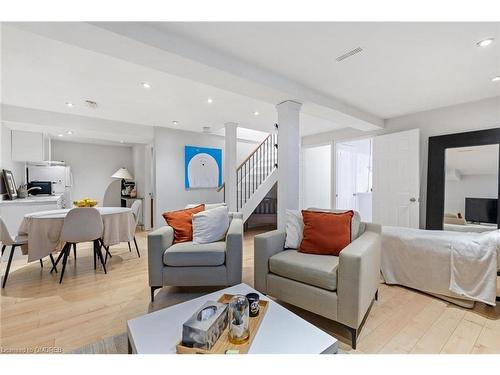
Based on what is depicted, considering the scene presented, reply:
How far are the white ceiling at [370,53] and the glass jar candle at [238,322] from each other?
1837 mm

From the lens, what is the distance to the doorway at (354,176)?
5.31 metres

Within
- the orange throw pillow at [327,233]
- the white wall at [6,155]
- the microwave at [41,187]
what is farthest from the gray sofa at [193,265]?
the microwave at [41,187]

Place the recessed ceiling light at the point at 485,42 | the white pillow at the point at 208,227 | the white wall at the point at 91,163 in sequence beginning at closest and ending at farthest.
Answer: the recessed ceiling light at the point at 485,42 → the white pillow at the point at 208,227 → the white wall at the point at 91,163

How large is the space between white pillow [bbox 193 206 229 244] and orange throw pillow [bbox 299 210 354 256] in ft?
2.82

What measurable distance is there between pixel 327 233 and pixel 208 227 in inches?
45.4

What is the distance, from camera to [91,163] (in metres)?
6.00

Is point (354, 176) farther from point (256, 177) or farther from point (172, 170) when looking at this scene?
point (172, 170)

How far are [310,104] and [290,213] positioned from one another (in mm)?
1452

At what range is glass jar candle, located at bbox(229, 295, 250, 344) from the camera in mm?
1105

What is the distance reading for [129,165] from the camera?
6492 mm

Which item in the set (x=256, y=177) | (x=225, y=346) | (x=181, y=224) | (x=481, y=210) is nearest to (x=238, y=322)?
(x=225, y=346)

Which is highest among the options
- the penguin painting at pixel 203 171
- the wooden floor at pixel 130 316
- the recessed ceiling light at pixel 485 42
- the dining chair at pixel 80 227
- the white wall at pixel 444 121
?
the recessed ceiling light at pixel 485 42

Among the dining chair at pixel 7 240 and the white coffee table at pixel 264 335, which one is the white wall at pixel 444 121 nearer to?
the white coffee table at pixel 264 335

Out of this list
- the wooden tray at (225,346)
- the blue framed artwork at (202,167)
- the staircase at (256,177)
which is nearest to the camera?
the wooden tray at (225,346)
